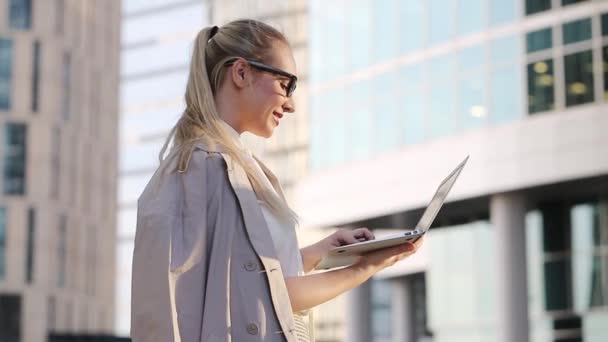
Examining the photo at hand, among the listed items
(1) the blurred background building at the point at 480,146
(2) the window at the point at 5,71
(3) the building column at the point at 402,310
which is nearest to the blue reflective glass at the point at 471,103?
(1) the blurred background building at the point at 480,146

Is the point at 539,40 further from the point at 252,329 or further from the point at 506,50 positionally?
the point at 252,329

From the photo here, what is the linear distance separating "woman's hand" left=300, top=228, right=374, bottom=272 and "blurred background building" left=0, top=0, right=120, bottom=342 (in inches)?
2205

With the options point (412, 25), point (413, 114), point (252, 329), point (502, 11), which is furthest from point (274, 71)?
point (412, 25)

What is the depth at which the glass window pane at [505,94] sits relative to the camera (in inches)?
1157

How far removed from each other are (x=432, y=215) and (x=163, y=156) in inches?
28.3

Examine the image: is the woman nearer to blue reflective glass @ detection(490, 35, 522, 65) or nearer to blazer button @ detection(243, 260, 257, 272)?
blazer button @ detection(243, 260, 257, 272)

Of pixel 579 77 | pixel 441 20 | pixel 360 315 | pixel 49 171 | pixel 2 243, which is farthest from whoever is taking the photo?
pixel 49 171

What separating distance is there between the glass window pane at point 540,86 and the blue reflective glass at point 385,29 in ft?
16.3

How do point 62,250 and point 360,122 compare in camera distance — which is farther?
point 62,250

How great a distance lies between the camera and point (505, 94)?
29656 mm

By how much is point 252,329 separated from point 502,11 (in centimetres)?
2779

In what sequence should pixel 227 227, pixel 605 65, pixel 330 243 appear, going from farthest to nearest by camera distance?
pixel 605 65
pixel 330 243
pixel 227 227

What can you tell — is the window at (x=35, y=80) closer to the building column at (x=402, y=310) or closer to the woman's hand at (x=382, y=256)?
the building column at (x=402, y=310)

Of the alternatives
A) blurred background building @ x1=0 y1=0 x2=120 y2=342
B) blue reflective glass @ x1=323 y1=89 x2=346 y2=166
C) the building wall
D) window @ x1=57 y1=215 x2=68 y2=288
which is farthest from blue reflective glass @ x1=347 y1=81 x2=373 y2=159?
the building wall
